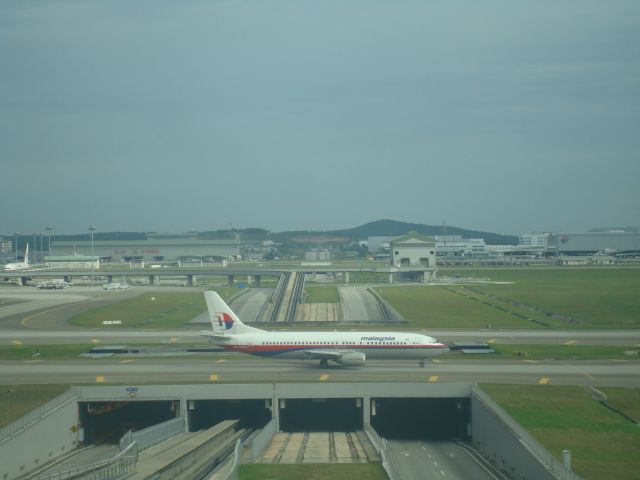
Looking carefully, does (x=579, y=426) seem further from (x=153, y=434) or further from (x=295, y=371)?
(x=153, y=434)

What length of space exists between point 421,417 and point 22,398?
106 feet

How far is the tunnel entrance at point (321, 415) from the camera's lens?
62375mm

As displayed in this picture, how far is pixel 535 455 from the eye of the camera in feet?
138

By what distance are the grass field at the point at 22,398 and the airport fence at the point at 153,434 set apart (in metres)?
7.83

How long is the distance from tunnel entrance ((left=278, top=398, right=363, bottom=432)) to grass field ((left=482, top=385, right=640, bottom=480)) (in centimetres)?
1174

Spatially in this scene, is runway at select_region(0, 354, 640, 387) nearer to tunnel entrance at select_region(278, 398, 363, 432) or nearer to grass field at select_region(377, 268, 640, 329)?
tunnel entrance at select_region(278, 398, 363, 432)

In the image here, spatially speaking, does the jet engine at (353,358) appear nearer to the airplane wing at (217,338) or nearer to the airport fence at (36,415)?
the airplane wing at (217,338)

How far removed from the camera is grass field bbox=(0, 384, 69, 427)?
54.1m

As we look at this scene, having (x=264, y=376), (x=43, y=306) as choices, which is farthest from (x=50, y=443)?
(x=43, y=306)

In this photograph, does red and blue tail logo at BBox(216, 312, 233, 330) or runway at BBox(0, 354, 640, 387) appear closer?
runway at BBox(0, 354, 640, 387)

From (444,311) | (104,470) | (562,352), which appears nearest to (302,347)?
(562,352)

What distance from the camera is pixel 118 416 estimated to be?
212 feet

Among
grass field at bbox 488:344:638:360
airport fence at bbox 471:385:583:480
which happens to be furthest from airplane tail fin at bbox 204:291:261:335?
grass field at bbox 488:344:638:360

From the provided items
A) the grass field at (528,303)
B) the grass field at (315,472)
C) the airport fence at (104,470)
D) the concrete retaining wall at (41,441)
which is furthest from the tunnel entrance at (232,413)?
the grass field at (528,303)
